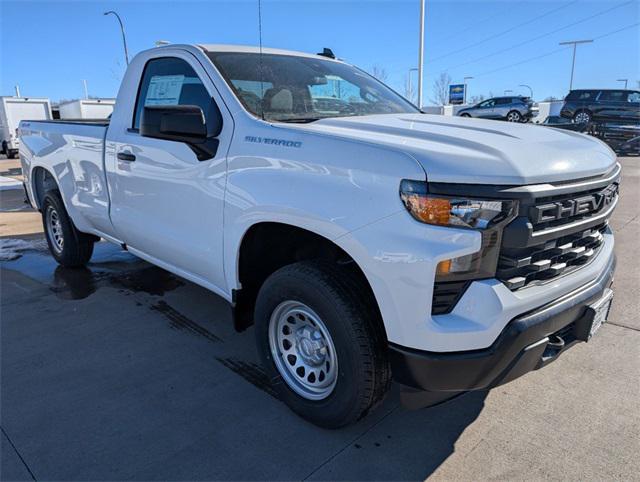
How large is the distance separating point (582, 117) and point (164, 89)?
21030 millimetres

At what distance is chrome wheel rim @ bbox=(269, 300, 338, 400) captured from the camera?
2441mm

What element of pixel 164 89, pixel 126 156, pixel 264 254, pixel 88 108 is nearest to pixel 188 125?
pixel 264 254

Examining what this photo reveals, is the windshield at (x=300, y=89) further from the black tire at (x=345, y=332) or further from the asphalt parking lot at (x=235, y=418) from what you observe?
the asphalt parking lot at (x=235, y=418)

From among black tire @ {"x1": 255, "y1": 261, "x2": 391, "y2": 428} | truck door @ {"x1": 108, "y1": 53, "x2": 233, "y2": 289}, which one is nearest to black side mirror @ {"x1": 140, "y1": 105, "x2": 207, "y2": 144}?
truck door @ {"x1": 108, "y1": 53, "x2": 233, "y2": 289}

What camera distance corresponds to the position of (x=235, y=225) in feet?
8.75

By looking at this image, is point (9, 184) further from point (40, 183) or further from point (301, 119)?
point (301, 119)

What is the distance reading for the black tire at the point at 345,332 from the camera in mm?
Result: 2173

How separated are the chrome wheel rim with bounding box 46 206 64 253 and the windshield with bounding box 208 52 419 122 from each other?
3240 millimetres

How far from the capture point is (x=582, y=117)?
20.1m

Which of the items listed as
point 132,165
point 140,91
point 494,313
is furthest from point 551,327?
point 140,91

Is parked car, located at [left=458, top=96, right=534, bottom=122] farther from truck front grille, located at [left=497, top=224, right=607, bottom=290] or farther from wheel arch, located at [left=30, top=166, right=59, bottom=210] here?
truck front grille, located at [left=497, top=224, right=607, bottom=290]

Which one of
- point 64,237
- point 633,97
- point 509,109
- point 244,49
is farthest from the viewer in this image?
point 509,109

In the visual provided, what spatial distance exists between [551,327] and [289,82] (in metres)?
2.20

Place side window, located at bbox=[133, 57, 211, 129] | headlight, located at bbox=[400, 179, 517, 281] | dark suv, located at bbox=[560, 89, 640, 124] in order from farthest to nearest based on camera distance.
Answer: dark suv, located at bbox=[560, 89, 640, 124] < side window, located at bbox=[133, 57, 211, 129] < headlight, located at bbox=[400, 179, 517, 281]
